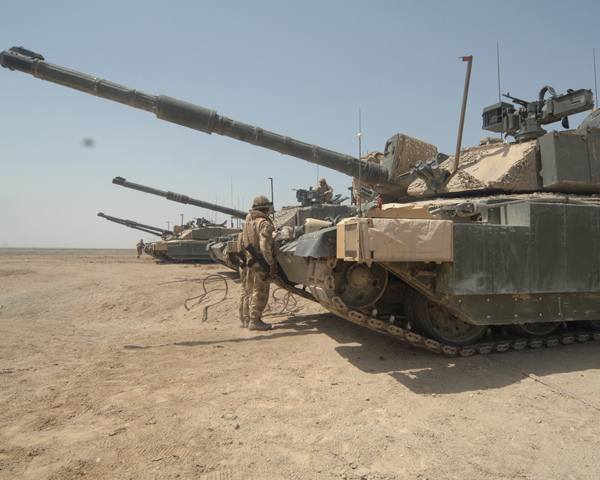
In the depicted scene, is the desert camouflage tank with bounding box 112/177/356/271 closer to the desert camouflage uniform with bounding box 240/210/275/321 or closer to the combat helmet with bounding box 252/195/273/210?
the desert camouflage uniform with bounding box 240/210/275/321

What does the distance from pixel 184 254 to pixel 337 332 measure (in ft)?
50.0

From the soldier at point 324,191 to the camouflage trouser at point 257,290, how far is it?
29.7 ft

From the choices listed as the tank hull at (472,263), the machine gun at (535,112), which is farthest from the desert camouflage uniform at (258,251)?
the machine gun at (535,112)

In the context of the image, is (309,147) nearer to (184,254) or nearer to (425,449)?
(425,449)

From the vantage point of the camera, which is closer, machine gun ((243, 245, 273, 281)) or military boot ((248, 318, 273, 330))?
machine gun ((243, 245, 273, 281))

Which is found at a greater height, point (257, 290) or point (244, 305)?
point (257, 290)

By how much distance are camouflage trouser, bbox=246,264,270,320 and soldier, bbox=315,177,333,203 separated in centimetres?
905

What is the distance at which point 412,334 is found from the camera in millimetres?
4363

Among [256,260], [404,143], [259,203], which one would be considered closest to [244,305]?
[256,260]

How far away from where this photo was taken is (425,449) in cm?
261

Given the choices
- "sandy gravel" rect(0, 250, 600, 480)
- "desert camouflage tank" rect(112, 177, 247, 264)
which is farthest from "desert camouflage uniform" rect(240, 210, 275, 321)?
"desert camouflage tank" rect(112, 177, 247, 264)

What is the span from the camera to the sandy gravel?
2.37 m

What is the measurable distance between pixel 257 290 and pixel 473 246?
3.29 m

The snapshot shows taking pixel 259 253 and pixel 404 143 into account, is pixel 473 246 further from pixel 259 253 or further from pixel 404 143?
pixel 259 253
